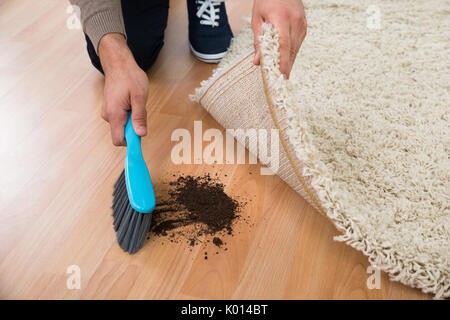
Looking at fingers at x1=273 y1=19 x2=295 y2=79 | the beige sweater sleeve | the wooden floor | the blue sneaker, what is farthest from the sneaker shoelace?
fingers at x1=273 y1=19 x2=295 y2=79

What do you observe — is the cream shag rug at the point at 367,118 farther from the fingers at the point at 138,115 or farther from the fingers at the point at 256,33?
the fingers at the point at 138,115

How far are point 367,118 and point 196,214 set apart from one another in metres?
0.47

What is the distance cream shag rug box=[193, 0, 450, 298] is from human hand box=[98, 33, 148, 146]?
20cm

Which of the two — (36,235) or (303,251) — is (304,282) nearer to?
(303,251)

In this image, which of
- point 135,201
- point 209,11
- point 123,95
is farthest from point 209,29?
point 135,201

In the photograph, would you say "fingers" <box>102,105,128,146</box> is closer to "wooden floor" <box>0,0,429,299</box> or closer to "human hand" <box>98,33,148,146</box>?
"human hand" <box>98,33,148,146</box>

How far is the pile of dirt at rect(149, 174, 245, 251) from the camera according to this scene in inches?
26.3

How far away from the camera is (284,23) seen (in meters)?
0.63

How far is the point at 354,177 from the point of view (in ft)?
2.38

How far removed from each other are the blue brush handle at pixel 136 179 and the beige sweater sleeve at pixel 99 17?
0.70ft

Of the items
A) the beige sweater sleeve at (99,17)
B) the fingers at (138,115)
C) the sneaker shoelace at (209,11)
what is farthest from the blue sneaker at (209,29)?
the fingers at (138,115)

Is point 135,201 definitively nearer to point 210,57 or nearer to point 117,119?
point 117,119

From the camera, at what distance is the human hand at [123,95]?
635 mm
